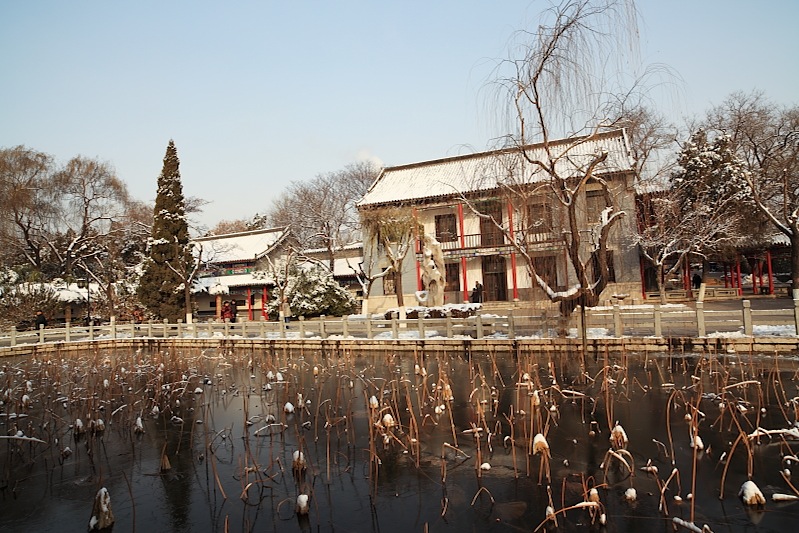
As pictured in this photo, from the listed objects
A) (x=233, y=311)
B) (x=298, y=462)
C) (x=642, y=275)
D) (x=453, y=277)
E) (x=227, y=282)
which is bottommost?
(x=298, y=462)

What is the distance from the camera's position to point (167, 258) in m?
25.8

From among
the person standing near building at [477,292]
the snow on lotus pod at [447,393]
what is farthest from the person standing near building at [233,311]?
the snow on lotus pod at [447,393]

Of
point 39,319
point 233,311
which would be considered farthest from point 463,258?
point 39,319

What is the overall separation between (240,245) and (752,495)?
3222 cm

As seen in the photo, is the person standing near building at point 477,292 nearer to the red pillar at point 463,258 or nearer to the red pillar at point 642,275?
the red pillar at point 463,258

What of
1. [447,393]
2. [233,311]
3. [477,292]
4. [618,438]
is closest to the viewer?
[618,438]

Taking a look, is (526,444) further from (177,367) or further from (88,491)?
(177,367)

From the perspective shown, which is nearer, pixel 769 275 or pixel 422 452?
pixel 422 452

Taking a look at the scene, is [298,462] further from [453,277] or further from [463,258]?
[453,277]

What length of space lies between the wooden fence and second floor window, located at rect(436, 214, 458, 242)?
1066 cm

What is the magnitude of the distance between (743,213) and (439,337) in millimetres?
14734

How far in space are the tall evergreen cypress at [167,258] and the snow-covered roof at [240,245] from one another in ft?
14.2

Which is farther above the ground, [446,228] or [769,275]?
[446,228]

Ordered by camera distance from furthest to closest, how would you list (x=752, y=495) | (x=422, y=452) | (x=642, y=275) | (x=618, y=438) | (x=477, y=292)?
(x=477, y=292) → (x=642, y=275) → (x=422, y=452) → (x=618, y=438) → (x=752, y=495)
